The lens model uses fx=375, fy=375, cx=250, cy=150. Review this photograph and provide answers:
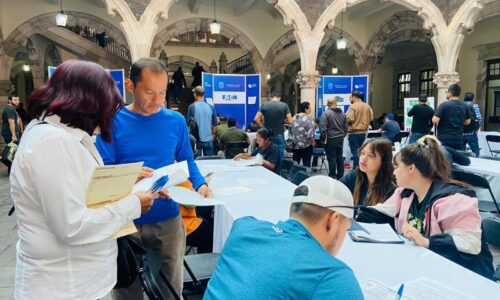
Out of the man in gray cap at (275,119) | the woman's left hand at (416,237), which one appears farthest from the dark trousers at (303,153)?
the woman's left hand at (416,237)

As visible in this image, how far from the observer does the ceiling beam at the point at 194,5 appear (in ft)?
37.4

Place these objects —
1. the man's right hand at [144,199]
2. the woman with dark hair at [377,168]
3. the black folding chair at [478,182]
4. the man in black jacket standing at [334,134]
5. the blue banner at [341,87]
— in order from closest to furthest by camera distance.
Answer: the man's right hand at [144,199] < the woman with dark hair at [377,168] < the black folding chair at [478,182] < the man in black jacket standing at [334,134] < the blue banner at [341,87]

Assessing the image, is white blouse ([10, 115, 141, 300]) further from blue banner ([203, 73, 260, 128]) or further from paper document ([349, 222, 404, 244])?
blue banner ([203, 73, 260, 128])

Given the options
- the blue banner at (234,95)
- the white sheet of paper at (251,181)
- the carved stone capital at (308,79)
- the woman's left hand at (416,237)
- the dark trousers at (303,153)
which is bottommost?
the dark trousers at (303,153)

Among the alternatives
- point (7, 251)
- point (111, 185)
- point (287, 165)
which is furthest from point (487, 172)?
point (7, 251)

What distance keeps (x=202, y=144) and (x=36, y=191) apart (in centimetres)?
606

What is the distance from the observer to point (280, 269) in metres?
0.91

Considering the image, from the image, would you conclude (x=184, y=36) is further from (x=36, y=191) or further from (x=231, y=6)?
(x=36, y=191)

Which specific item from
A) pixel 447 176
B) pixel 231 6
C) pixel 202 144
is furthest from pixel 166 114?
pixel 231 6

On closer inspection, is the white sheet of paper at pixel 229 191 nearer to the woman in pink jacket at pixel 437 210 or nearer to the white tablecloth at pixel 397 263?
the white tablecloth at pixel 397 263

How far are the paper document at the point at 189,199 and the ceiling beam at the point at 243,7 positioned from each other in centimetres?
1068

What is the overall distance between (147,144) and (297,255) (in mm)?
1133

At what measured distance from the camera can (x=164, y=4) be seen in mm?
9195

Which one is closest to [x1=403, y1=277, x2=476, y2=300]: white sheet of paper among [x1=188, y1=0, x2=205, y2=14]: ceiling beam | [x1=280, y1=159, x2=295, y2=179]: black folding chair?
[x1=280, y1=159, x2=295, y2=179]: black folding chair
